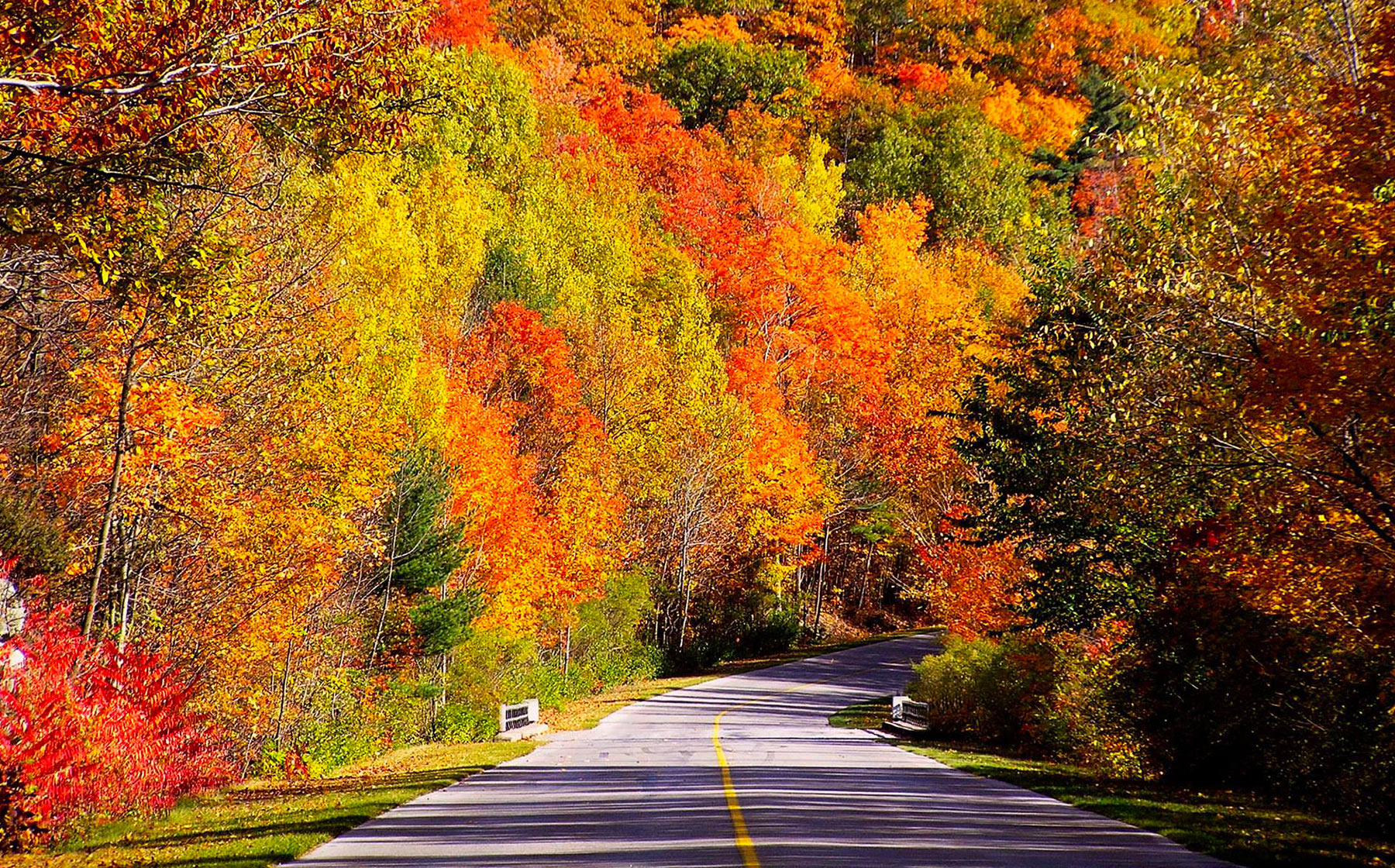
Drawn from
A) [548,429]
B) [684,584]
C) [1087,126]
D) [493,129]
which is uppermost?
[1087,126]

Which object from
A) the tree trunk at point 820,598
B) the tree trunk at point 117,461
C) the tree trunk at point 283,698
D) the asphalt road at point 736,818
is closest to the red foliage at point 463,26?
the tree trunk at point 820,598

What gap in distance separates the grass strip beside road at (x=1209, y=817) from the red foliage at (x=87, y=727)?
39.0ft

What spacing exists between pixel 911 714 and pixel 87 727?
21120mm

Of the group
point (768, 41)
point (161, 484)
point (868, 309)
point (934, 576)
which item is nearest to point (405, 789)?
point (161, 484)

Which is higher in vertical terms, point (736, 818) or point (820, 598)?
point (820, 598)

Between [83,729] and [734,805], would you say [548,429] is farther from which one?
[734,805]

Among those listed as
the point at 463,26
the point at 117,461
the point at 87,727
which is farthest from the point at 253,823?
the point at 463,26

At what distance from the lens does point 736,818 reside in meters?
13.2

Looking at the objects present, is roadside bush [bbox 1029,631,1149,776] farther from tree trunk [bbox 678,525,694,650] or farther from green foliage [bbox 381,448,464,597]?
tree trunk [bbox 678,525,694,650]

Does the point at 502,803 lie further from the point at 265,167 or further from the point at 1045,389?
the point at 265,167

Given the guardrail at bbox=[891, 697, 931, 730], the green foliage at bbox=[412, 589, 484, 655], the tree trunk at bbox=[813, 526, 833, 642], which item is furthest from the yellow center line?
the tree trunk at bbox=[813, 526, 833, 642]

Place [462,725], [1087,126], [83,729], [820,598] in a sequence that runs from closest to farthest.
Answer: [83,729], [462,725], [820,598], [1087,126]

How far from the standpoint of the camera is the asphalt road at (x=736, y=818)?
1077 centimetres

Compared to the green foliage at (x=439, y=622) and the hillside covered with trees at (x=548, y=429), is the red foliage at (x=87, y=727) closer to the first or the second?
the hillside covered with trees at (x=548, y=429)
